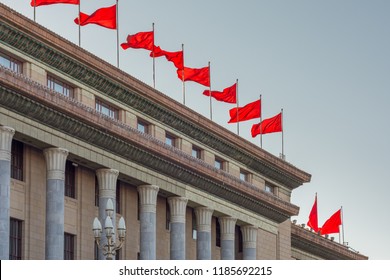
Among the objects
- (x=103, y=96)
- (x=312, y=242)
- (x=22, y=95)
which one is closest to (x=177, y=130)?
(x=103, y=96)

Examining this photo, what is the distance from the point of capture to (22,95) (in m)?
45.1

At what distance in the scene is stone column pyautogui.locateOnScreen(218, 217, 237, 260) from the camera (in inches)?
2485

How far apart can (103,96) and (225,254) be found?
1437cm

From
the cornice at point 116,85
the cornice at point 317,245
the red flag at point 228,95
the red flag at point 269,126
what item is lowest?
the cornice at point 317,245

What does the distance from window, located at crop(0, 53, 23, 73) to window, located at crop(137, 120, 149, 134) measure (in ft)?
34.3

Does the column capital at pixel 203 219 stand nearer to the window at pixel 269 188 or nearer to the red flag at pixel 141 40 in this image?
the window at pixel 269 188

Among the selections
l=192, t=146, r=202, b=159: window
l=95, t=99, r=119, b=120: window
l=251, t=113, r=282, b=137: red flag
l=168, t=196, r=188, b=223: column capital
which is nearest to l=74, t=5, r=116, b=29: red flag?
l=95, t=99, r=119, b=120: window

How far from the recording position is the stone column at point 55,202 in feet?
154

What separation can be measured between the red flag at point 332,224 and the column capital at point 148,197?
2823 cm

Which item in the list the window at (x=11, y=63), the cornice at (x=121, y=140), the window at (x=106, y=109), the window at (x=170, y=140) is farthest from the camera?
the window at (x=170, y=140)

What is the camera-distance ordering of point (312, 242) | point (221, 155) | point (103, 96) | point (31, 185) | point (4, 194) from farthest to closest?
point (312, 242) → point (221, 155) → point (103, 96) → point (31, 185) → point (4, 194)

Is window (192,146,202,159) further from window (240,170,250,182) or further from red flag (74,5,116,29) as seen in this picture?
red flag (74,5,116,29)

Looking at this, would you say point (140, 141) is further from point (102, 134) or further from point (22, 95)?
point (22, 95)

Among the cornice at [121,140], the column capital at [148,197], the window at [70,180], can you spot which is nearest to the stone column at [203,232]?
the cornice at [121,140]
